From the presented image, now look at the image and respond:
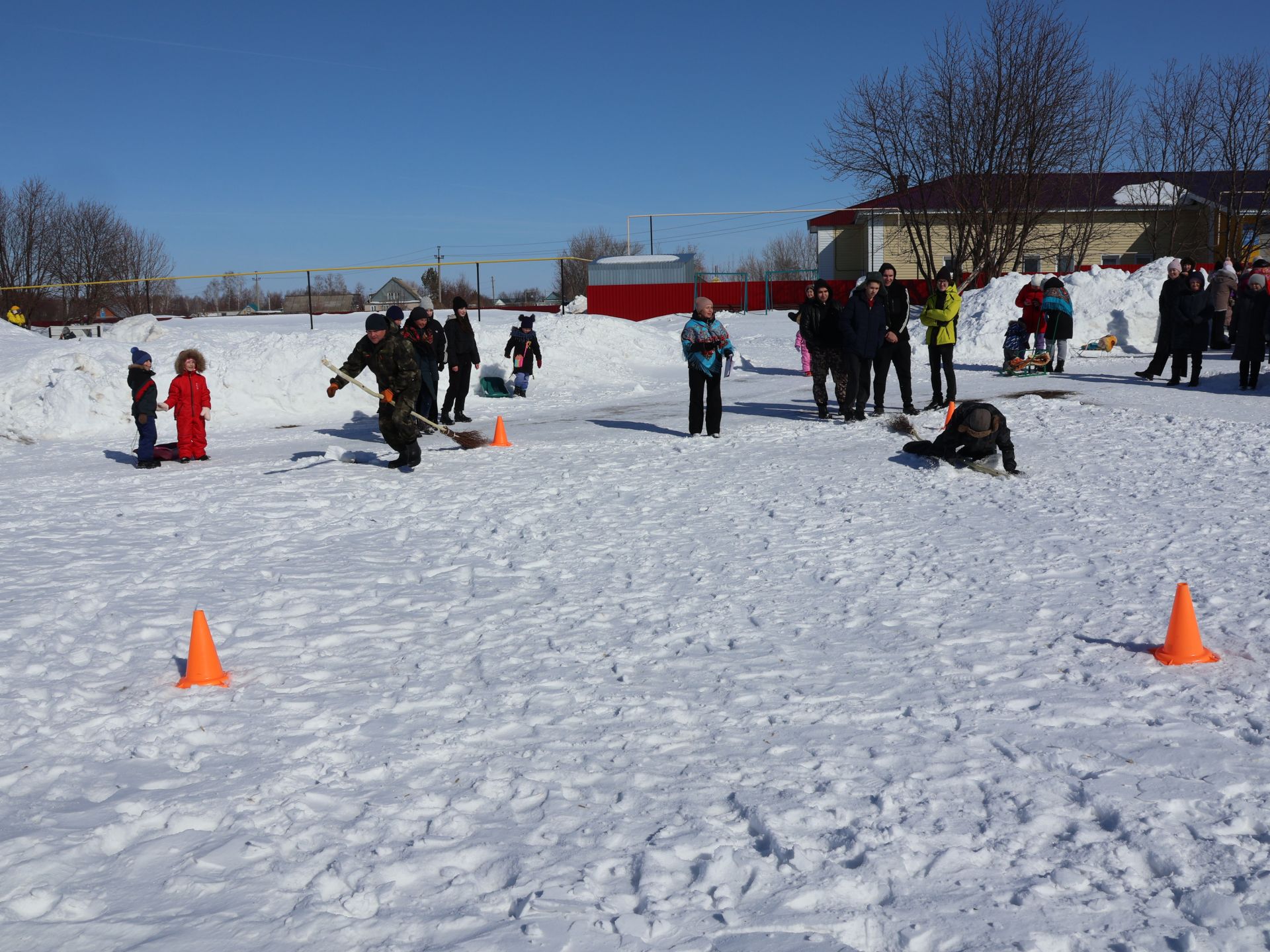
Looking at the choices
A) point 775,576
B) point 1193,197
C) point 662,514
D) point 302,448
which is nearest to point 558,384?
point 302,448

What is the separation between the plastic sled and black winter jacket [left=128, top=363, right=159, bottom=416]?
700 centimetres

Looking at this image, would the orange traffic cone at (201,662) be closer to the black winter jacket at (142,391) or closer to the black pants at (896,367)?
the black winter jacket at (142,391)

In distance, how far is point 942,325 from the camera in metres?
11.9

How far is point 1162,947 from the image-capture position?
9.04 ft

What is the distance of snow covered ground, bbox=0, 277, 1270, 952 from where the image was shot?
9.99 ft

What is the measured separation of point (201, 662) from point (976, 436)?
691 centimetres

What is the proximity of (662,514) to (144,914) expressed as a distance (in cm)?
575

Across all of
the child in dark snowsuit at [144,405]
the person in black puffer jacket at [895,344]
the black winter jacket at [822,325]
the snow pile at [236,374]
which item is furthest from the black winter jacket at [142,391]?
the person in black puffer jacket at [895,344]

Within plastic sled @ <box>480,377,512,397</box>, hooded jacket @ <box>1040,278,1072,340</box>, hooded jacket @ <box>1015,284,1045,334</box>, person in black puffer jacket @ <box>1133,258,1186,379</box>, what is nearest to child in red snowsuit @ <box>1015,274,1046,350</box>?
hooded jacket @ <box>1015,284,1045,334</box>

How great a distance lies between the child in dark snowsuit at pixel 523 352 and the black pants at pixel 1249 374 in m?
10.4

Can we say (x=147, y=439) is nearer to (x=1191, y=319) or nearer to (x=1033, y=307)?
(x=1033, y=307)

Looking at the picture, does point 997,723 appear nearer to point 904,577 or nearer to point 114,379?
point 904,577

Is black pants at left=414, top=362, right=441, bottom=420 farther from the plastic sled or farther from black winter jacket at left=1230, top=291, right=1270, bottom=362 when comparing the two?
black winter jacket at left=1230, top=291, right=1270, bottom=362

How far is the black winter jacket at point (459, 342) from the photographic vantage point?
542 inches
